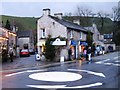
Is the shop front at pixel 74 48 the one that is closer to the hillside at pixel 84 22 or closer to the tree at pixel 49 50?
the tree at pixel 49 50

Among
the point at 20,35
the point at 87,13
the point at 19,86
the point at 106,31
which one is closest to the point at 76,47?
the point at 19,86

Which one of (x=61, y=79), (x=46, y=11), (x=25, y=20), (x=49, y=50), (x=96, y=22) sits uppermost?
(x=25, y=20)

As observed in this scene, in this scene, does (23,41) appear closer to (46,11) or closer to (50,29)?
(46,11)

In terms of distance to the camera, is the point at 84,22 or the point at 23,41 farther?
the point at 84,22

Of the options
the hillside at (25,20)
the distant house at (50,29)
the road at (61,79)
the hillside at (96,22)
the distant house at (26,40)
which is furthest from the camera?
the hillside at (25,20)

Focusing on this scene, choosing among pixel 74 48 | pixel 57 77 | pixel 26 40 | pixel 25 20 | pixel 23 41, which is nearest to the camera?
pixel 57 77

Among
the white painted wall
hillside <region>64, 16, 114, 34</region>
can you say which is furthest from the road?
hillside <region>64, 16, 114, 34</region>

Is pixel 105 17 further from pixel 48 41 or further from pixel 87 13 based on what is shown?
pixel 48 41

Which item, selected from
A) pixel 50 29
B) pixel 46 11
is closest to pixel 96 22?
pixel 46 11

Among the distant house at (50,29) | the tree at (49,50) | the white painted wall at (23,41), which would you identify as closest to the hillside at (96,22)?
the white painted wall at (23,41)

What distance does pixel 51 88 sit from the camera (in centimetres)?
1500

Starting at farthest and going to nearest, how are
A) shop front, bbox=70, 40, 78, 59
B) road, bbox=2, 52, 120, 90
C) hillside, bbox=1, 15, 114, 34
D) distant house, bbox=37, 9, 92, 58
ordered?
hillside, bbox=1, 15, 114, 34
shop front, bbox=70, 40, 78, 59
distant house, bbox=37, 9, 92, 58
road, bbox=2, 52, 120, 90

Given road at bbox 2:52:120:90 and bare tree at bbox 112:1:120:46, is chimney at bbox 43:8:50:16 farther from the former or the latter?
bare tree at bbox 112:1:120:46

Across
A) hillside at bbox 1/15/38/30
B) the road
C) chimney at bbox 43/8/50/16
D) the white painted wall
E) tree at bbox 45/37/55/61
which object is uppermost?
hillside at bbox 1/15/38/30
